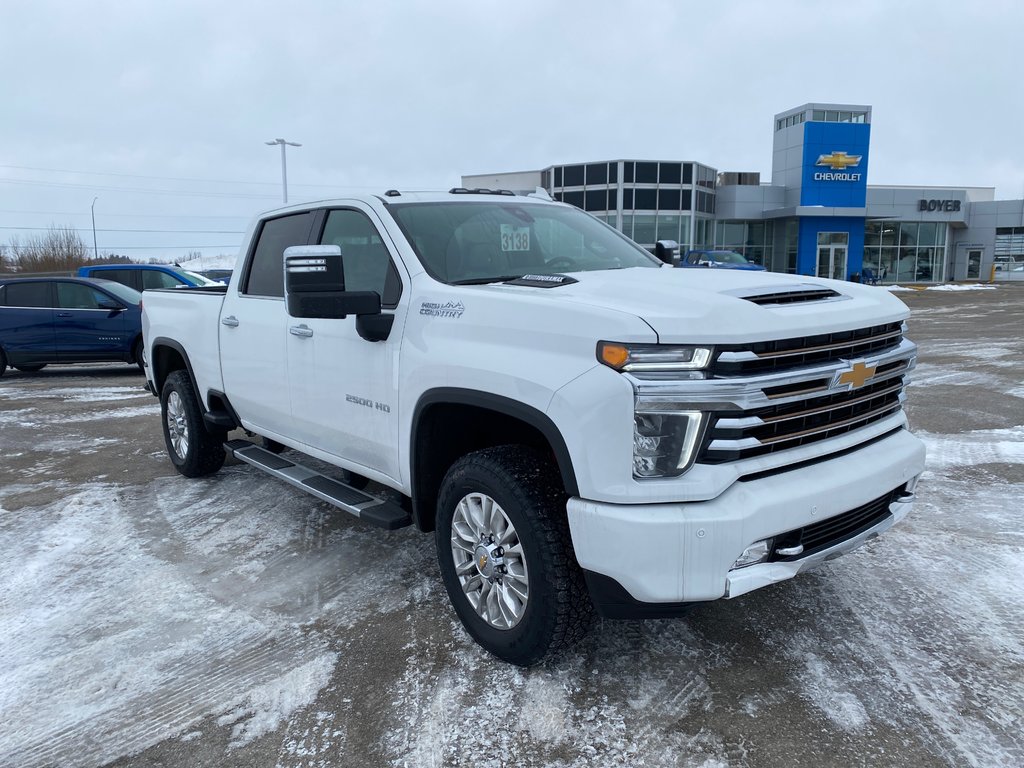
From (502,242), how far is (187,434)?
11.0 feet

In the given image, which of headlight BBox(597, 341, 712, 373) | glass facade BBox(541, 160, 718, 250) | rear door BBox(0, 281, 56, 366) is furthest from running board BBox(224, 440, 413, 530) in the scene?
glass facade BBox(541, 160, 718, 250)

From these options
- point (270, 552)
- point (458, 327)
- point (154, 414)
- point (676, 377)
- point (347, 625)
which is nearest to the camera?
point (676, 377)

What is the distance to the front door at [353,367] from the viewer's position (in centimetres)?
381

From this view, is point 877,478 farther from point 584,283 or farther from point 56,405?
point 56,405

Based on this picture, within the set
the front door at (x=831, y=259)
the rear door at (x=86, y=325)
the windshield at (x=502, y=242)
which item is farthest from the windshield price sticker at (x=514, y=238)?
the front door at (x=831, y=259)

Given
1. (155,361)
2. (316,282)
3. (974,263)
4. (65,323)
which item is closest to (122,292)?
(65,323)

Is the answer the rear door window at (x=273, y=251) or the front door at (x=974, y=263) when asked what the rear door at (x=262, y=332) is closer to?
the rear door window at (x=273, y=251)

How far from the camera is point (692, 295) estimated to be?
2996 millimetres

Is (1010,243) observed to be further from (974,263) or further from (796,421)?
(796,421)

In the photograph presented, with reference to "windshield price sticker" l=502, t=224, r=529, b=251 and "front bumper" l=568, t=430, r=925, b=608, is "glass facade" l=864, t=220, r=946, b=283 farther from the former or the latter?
"front bumper" l=568, t=430, r=925, b=608

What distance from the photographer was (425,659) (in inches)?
135

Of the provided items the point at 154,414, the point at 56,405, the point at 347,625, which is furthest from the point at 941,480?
the point at 56,405

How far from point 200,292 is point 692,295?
14.3 feet

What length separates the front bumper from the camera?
8.74 feet
